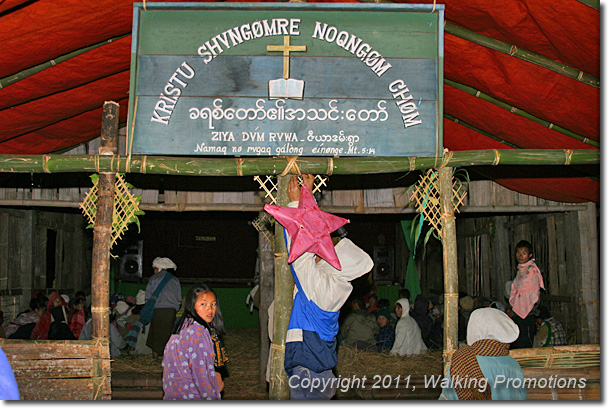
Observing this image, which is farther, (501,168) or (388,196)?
(388,196)

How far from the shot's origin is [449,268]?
4.83 m

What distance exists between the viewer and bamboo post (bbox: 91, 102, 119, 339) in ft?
15.8

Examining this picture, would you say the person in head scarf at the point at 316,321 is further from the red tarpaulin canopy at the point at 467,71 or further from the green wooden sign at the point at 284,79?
the red tarpaulin canopy at the point at 467,71

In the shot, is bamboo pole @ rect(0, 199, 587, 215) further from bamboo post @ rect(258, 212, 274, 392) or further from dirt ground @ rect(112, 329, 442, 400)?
dirt ground @ rect(112, 329, 442, 400)

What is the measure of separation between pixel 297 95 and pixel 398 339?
6.13 meters

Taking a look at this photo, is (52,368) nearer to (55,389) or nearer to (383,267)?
(55,389)

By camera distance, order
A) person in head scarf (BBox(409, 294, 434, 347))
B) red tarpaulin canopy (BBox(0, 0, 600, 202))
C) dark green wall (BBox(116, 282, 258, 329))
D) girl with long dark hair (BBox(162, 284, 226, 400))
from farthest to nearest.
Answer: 1. dark green wall (BBox(116, 282, 258, 329))
2. person in head scarf (BBox(409, 294, 434, 347))
3. red tarpaulin canopy (BBox(0, 0, 600, 202))
4. girl with long dark hair (BBox(162, 284, 226, 400))

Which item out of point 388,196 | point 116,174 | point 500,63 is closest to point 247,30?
point 116,174

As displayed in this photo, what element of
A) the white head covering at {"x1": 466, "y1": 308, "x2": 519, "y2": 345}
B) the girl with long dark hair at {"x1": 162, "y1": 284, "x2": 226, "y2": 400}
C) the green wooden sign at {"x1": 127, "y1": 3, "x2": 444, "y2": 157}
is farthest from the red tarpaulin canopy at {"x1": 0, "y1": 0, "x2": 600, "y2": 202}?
the girl with long dark hair at {"x1": 162, "y1": 284, "x2": 226, "y2": 400}

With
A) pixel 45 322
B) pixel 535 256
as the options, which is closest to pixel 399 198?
pixel 535 256

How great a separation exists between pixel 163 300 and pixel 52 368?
4.12m

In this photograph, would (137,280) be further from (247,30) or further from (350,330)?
(247,30)

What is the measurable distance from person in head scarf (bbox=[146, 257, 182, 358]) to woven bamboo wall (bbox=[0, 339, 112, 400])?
158 inches

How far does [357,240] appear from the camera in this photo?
15109 millimetres
